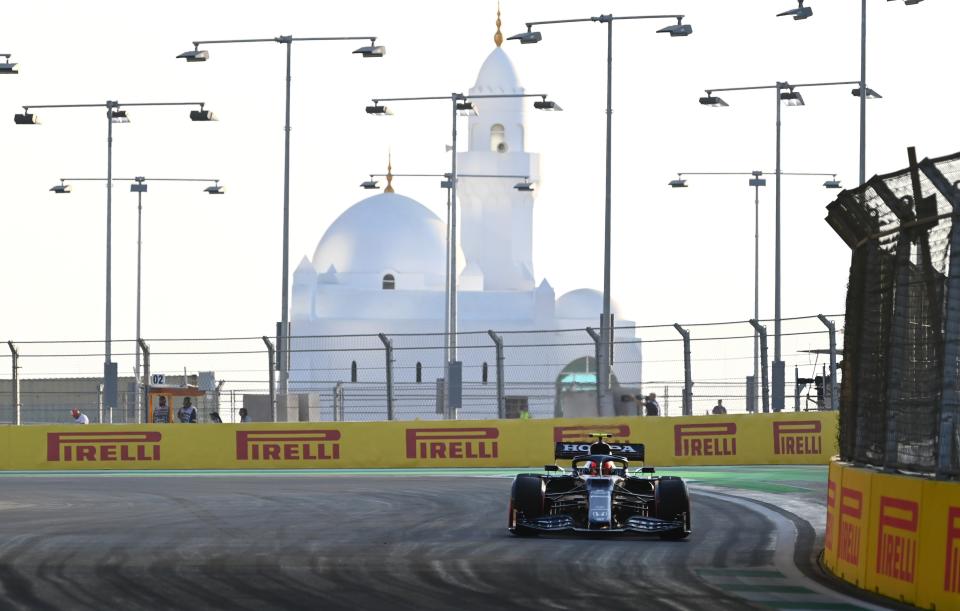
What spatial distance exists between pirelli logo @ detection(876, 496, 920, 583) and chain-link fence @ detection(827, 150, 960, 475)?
0.28m

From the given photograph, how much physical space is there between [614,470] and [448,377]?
61.2 ft

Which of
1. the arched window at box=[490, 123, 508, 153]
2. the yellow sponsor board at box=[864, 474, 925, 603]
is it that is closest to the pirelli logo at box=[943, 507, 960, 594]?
the yellow sponsor board at box=[864, 474, 925, 603]

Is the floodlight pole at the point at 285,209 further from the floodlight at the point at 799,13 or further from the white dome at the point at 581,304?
the white dome at the point at 581,304

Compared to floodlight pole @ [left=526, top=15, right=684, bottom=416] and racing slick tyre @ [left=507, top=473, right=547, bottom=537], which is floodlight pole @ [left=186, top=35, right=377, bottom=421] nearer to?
floodlight pole @ [left=526, top=15, right=684, bottom=416]

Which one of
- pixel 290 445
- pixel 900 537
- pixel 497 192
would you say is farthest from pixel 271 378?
pixel 497 192

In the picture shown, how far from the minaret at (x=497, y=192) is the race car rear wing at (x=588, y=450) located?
2804 inches

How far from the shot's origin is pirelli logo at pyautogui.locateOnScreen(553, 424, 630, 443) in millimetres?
33188

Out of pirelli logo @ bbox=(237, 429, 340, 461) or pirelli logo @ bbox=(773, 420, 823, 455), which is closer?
pirelli logo @ bbox=(773, 420, 823, 455)

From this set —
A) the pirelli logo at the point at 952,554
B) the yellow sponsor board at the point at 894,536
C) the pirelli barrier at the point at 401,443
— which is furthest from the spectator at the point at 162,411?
the pirelli logo at the point at 952,554

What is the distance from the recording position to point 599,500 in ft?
57.4

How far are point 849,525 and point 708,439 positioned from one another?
801 inches

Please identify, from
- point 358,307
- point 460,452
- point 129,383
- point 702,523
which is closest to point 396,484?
point 460,452

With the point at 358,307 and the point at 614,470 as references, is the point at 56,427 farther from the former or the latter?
the point at 358,307

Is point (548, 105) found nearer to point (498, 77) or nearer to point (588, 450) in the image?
point (588, 450)
